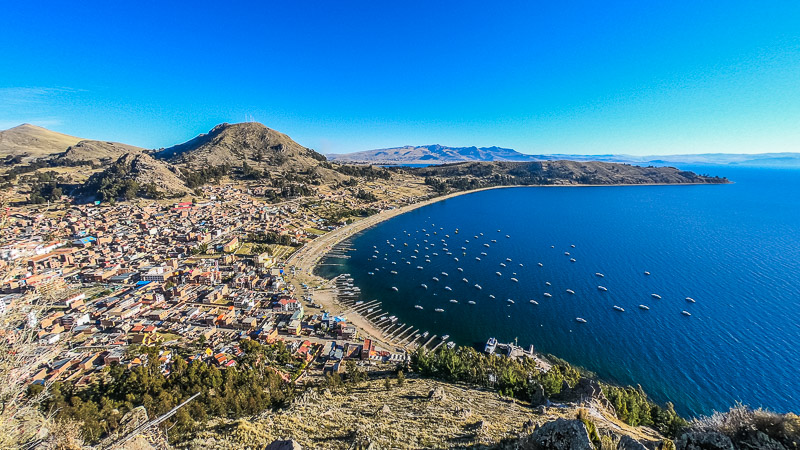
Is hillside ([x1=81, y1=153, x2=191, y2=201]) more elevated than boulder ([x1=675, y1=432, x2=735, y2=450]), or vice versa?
hillside ([x1=81, y1=153, x2=191, y2=201])

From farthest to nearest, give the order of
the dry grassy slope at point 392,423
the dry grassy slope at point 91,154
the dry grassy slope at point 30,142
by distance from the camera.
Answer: the dry grassy slope at point 30,142, the dry grassy slope at point 91,154, the dry grassy slope at point 392,423

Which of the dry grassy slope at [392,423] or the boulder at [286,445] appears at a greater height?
the boulder at [286,445]

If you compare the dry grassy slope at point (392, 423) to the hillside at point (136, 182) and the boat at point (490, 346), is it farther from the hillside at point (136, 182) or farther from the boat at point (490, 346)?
the hillside at point (136, 182)

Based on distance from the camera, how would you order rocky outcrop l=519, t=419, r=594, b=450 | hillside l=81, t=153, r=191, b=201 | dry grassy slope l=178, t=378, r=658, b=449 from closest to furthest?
rocky outcrop l=519, t=419, r=594, b=450
dry grassy slope l=178, t=378, r=658, b=449
hillside l=81, t=153, r=191, b=201

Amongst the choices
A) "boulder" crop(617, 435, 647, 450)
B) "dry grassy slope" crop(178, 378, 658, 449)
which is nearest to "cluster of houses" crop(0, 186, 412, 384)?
"dry grassy slope" crop(178, 378, 658, 449)

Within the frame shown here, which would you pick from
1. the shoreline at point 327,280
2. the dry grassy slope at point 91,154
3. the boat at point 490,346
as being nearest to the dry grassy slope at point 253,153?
the dry grassy slope at point 91,154

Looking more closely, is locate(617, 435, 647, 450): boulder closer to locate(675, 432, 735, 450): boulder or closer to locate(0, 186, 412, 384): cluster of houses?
locate(675, 432, 735, 450): boulder

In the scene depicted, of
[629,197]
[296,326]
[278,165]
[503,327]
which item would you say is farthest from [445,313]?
[629,197]
